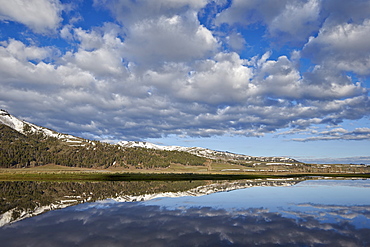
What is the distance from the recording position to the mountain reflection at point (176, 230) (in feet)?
61.7

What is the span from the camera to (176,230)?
876 inches

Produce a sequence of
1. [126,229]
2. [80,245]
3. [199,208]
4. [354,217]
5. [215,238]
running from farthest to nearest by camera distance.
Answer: [199,208], [354,217], [126,229], [215,238], [80,245]

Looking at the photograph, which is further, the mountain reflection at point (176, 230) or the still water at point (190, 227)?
the still water at point (190, 227)

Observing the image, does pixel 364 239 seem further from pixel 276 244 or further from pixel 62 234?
pixel 62 234

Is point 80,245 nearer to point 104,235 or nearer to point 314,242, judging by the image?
point 104,235

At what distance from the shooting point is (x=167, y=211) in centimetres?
3177

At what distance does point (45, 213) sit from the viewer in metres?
30.1

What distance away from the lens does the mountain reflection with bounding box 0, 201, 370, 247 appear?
61.7ft

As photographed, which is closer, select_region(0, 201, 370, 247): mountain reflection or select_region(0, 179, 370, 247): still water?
select_region(0, 201, 370, 247): mountain reflection

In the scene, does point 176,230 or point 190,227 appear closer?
point 176,230

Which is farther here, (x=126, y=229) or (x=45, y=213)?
(x=45, y=213)

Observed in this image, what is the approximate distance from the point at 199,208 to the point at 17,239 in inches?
809

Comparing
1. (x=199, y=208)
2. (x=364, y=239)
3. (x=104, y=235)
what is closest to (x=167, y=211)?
(x=199, y=208)

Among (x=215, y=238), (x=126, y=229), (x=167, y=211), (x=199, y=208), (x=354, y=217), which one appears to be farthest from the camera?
(x=199, y=208)
